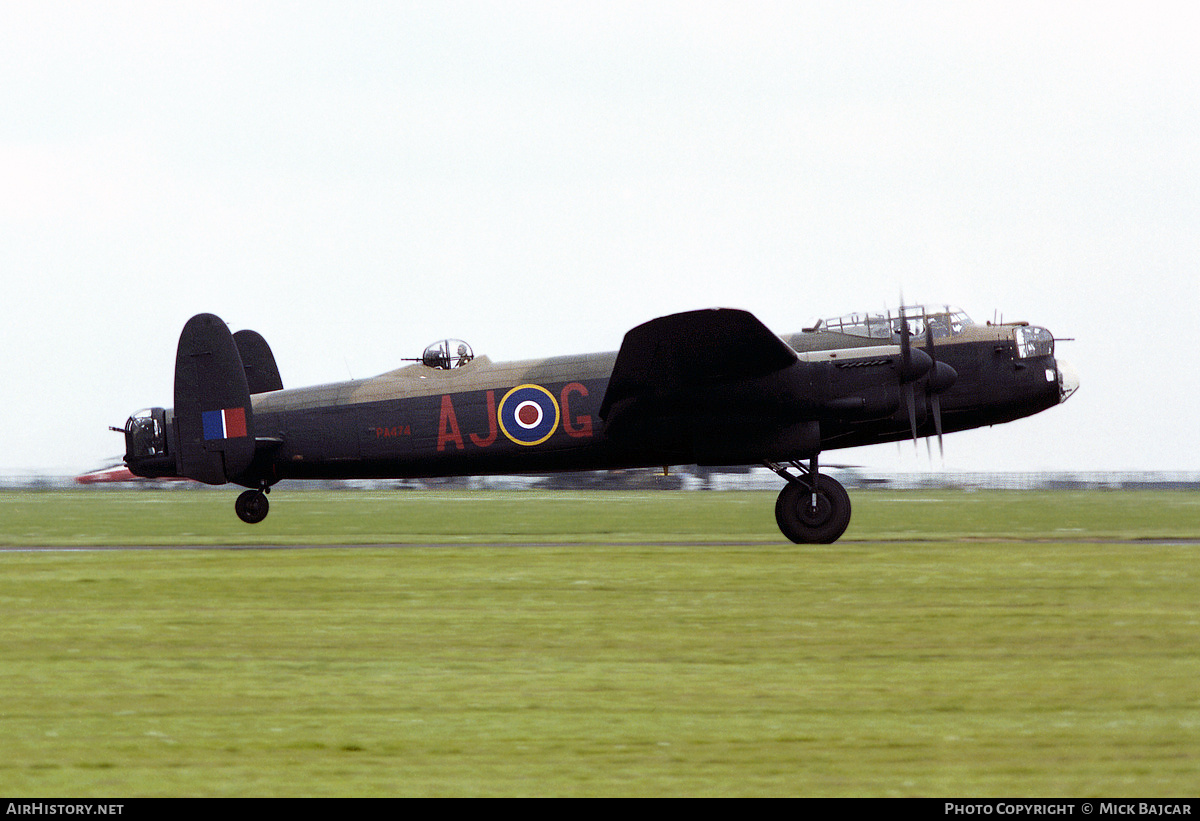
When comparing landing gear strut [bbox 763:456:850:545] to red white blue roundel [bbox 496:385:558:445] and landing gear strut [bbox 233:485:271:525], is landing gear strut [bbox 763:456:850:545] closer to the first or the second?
red white blue roundel [bbox 496:385:558:445]

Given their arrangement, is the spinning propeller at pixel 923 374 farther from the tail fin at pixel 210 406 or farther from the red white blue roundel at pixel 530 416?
the tail fin at pixel 210 406

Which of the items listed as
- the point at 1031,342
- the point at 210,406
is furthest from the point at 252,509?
the point at 1031,342

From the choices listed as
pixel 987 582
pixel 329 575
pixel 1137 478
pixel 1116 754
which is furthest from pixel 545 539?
pixel 1137 478

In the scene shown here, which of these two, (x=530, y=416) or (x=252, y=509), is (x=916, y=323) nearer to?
(x=530, y=416)

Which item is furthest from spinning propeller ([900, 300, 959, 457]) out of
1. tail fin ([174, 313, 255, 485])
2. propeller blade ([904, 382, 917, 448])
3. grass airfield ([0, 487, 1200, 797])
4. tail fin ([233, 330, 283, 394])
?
tail fin ([233, 330, 283, 394])

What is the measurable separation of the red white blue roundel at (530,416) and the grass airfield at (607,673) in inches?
114

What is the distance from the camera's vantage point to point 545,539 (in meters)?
20.6

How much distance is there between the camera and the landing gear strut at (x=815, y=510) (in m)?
18.5

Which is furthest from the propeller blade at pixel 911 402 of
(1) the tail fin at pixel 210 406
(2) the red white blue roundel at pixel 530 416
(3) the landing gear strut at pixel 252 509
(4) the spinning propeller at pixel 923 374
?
(3) the landing gear strut at pixel 252 509

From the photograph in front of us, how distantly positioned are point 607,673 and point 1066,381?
13537 millimetres

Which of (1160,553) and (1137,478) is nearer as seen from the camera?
(1160,553)

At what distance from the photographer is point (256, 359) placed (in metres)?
27.3
